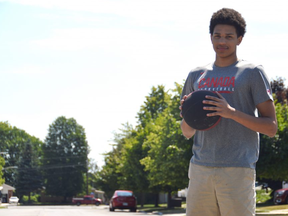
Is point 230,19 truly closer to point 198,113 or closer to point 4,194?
point 198,113

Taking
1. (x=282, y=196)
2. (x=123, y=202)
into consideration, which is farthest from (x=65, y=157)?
(x=282, y=196)

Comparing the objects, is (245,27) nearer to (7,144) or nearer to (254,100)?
(254,100)

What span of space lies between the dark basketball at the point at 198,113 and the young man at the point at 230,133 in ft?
0.17

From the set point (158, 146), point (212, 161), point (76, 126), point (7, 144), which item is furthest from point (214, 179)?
point (7, 144)

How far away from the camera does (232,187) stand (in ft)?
11.3

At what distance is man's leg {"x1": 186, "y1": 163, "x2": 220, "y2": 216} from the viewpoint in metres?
3.53

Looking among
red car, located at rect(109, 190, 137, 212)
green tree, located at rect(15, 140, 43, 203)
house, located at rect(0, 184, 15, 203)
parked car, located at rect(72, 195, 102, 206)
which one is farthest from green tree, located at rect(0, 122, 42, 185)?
red car, located at rect(109, 190, 137, 212)

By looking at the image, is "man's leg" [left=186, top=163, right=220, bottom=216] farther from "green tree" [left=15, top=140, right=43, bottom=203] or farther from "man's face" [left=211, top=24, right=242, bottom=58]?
"green tree" [left=15, top=140, right=43, bottom=203]

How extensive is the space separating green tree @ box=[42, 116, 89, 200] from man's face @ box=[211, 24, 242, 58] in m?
96.8

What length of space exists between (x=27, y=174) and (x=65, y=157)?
1012 centimetres

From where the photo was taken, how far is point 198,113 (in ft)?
11.6

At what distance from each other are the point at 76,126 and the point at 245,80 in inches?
3953

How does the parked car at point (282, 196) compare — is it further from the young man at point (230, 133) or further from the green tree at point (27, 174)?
the green tree at point (27, 174)

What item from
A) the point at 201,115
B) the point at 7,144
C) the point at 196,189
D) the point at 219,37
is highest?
the point at 7,144
